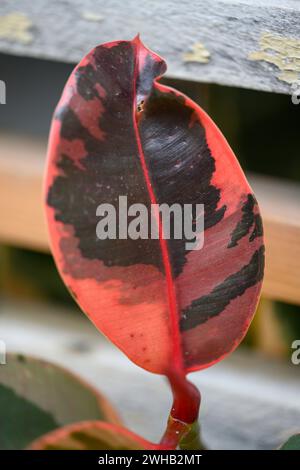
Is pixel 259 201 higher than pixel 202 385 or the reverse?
higher

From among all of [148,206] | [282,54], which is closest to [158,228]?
[148,206]

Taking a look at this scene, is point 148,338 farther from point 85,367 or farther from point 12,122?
point 12,122

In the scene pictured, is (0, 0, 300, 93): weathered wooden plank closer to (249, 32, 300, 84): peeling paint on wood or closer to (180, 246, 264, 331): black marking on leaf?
(249, 32, 300, 84): peeling paint on wood

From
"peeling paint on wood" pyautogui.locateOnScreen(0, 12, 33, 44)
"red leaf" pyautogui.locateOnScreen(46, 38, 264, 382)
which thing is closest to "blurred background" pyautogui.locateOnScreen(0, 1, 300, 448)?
"peeling paint on wood" pyautogui.locateOnScreen(0, 12, 33, 44)

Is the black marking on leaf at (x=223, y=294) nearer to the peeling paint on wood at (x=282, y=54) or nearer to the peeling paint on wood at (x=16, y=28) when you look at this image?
the peeling paint on wood at (x=282, y=54)

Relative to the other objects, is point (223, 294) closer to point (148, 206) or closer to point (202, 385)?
point (148, 206)

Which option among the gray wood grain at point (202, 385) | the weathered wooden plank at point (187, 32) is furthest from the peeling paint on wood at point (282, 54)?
the gray wood grain at point (202, 385)

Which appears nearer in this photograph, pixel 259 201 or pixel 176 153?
pixel 176 153
